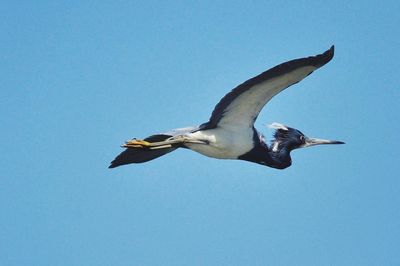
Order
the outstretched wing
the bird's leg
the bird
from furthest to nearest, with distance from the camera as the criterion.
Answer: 1. the bird's leg
2. the bird
3. the outstretched wing

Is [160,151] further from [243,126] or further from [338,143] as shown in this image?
[338,143]

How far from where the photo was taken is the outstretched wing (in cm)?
1677

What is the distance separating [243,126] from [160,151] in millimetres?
2056

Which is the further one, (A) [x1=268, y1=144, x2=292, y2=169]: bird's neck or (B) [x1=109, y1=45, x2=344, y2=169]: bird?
(A) [x1=268, y1=144, x2=292, y2=169]: bird's neck

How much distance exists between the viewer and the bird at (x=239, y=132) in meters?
16.9

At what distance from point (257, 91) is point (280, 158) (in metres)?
3.13

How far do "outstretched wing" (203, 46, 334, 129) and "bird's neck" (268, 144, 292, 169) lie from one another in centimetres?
161

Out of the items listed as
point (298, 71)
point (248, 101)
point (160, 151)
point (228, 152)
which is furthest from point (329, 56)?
point (160, 151)

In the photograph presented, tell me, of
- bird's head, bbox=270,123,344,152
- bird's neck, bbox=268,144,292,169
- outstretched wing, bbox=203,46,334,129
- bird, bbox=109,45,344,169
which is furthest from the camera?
bird's head, bbox=270,123,344,152

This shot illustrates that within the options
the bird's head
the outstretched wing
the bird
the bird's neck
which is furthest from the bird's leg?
the bird's head

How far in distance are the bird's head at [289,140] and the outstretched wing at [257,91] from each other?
7.13 feet

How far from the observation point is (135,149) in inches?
754

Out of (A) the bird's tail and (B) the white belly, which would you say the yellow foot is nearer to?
(A) the bird's tail

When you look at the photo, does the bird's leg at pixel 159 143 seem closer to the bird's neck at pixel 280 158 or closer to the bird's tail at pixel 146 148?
the bird's tail at pixel 146 148
